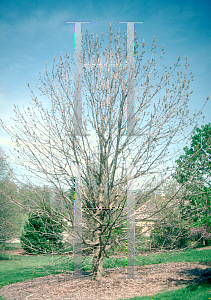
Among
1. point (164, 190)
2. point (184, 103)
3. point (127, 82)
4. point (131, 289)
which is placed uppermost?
point (127, 82)

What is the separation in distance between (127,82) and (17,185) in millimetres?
3078

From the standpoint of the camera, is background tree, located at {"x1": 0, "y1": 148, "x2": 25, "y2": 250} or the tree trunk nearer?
background tree, located at {"x1": 0, "y1": 148, "x2": 25, "y2": 250}

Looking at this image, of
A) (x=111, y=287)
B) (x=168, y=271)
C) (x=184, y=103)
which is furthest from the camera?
(x=168, y=271)

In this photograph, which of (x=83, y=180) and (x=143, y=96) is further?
(x=83, y=180)

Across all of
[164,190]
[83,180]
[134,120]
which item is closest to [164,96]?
[134,120]

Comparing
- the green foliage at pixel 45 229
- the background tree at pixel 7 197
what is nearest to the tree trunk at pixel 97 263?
the green foliage at pixel 45 229

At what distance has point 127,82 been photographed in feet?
15.5

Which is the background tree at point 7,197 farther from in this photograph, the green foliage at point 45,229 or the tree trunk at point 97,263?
the tree trunk at point 97,263

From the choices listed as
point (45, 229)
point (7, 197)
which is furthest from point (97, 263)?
point (7, 197)

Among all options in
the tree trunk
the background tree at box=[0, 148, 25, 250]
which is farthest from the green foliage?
the tree trunk

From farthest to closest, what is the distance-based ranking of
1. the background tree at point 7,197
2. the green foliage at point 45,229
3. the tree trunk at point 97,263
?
1. the tree trunk at point 97,263
2. the green foliage at point 45,229
3. the background tree at point 7,197

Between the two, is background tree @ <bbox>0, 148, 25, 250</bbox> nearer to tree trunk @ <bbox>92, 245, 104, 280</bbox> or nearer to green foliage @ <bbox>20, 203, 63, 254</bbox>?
green foliage @ <bbox>20, 203, 63, 254</bbox>

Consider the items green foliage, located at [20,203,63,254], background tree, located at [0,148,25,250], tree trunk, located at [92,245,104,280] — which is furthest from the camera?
→ tree trunk, located at [92,245,104,280]

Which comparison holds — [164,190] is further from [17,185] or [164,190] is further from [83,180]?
[17,185]
